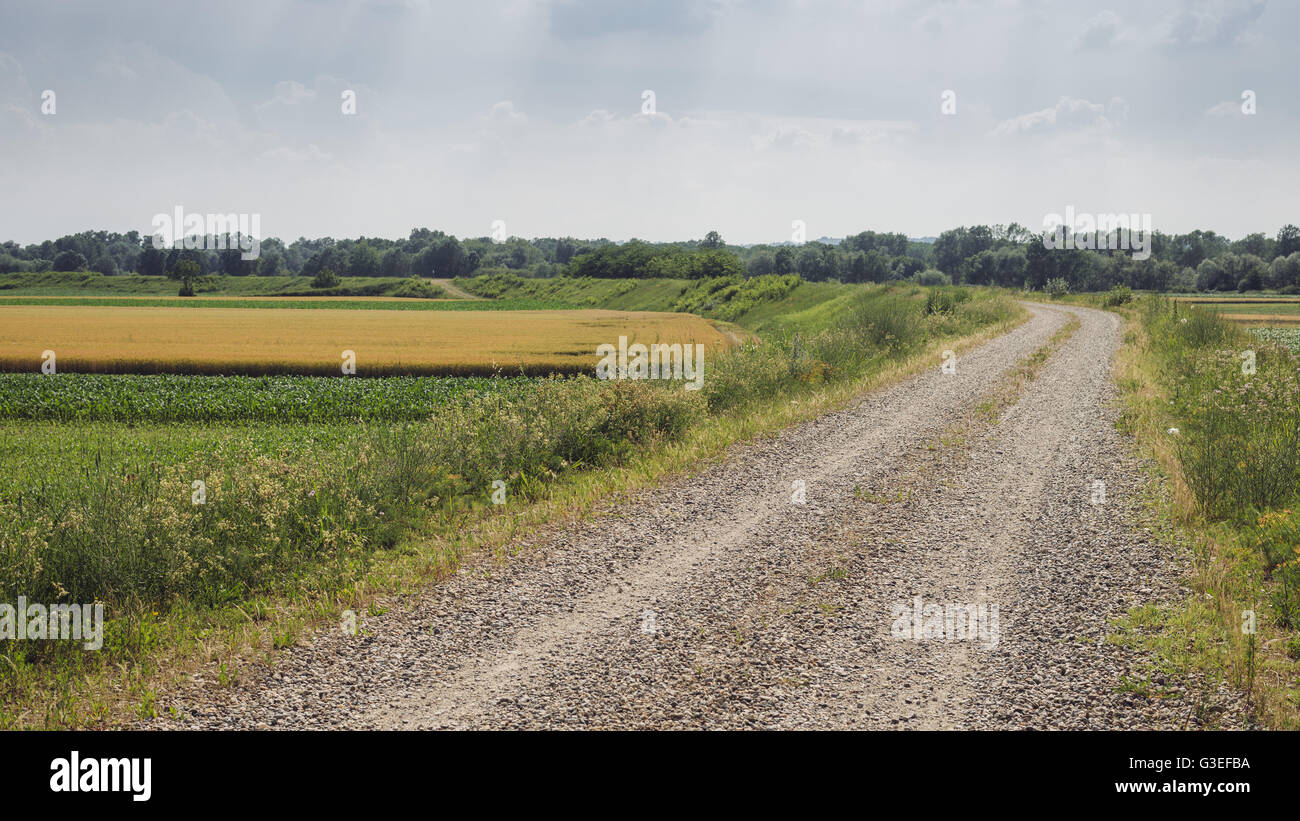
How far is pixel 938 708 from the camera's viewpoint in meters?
6.46

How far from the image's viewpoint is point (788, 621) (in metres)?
8.21

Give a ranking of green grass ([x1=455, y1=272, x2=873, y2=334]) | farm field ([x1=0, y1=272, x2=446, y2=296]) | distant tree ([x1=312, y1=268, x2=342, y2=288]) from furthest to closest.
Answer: distant tree ([x1=312, y1=268, x2=342, y2=288])
farm field ([x1=0, y1=272, x2=446, y2=296])
green grass ([x1=455, y1=272, x2=873, y2=334])

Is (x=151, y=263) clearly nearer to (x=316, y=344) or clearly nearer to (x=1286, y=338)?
(x=316, y=344)

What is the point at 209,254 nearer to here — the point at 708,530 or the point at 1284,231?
the point at 708,530

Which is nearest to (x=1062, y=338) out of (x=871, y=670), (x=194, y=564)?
(x=871, y=670)

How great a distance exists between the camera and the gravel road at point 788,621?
645 cm

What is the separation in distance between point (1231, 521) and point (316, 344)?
4063 cm

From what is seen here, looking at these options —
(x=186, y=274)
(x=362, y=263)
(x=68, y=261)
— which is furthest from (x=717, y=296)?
(x=68, y=261)

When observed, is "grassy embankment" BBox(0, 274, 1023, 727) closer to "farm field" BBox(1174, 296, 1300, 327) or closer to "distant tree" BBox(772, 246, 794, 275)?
"farm field" BBox(1174, 296, 1300, 327)

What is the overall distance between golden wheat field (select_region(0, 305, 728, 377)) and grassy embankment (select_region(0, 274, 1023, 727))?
11.2 m

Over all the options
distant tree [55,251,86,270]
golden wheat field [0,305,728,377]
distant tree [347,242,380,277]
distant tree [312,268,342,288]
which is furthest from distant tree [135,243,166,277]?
golden wheat field [0,305,728,377]

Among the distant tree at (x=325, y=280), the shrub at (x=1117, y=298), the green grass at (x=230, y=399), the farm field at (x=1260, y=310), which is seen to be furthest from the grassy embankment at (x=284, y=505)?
the distant tree at (x=325, y=280)

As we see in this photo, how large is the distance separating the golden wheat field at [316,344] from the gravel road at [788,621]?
22448 millimetres

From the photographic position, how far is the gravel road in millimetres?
6445
